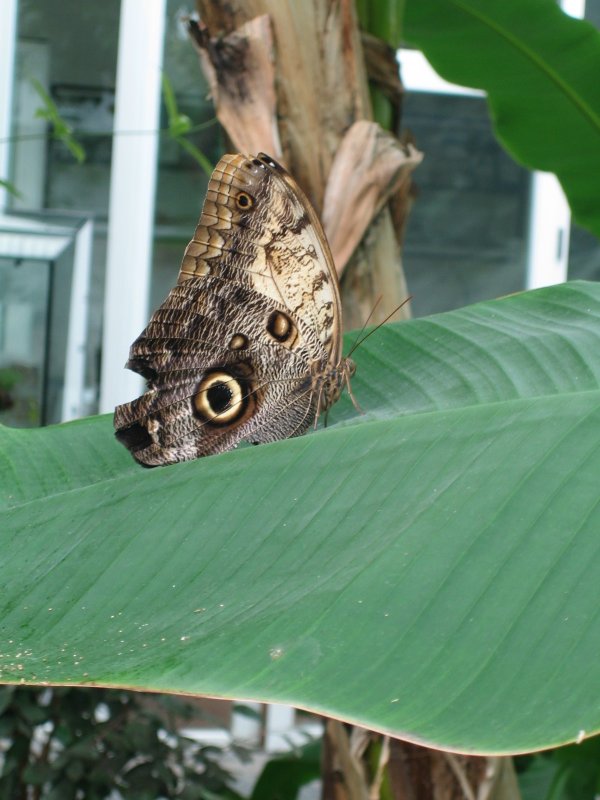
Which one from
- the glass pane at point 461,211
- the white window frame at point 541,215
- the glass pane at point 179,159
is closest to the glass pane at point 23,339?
the glass pane at point 179,159

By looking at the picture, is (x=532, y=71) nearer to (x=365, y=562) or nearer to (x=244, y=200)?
(x=244, y=200)

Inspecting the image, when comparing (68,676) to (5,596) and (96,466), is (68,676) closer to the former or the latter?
(5,596)

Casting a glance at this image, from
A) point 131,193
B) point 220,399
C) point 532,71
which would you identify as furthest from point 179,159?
point 220,399

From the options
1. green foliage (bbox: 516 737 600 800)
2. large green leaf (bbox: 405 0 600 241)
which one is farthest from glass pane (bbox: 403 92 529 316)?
green foliage (bbox: 516 737 600 800)

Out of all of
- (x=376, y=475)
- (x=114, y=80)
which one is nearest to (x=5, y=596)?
(x=376, y=475)

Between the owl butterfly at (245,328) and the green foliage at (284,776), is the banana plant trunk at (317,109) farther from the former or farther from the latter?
the green foliage at (284,776)

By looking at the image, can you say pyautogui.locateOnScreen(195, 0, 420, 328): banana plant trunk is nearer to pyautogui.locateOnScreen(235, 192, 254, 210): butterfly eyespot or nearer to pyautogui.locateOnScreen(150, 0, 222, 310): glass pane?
pyautogui.locateOnScreen(235, 192, 254, 210): butterfly eyespot
